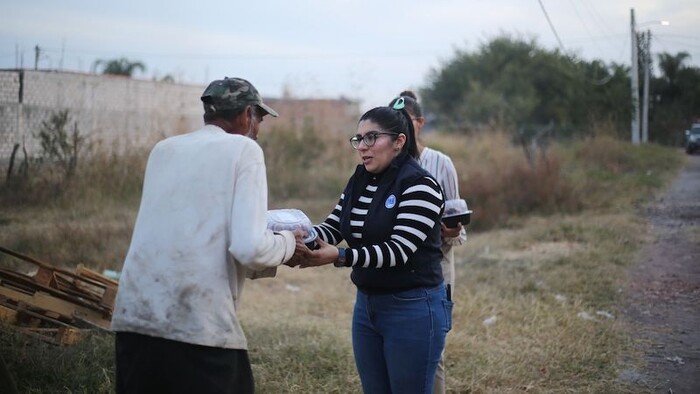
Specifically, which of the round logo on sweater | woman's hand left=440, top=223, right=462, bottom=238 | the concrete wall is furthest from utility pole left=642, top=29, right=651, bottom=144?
the round logo on sweater

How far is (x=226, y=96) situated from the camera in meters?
2.72

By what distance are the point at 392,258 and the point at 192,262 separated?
0.88m

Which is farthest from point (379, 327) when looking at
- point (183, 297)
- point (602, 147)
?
point (602, 147)

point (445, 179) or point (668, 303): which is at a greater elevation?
point (445, 179)

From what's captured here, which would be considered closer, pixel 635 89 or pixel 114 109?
pixel 635 89

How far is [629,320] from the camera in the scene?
272 inches

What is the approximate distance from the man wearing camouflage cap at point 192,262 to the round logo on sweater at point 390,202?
71 cm

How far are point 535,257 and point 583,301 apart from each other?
248 cm

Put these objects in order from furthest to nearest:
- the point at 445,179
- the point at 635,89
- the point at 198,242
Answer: the point at 635,89 → the point at 445,179 → the point at 198,242

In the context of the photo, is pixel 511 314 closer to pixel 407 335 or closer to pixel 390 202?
pixel 407 335

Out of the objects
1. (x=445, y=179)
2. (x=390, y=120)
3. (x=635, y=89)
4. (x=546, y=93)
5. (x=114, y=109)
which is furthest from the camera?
(x=546, y=93)

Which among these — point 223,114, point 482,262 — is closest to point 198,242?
point 223,114

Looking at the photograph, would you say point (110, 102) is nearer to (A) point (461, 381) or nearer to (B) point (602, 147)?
(B) point (602, 147)

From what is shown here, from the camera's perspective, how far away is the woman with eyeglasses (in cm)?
306
